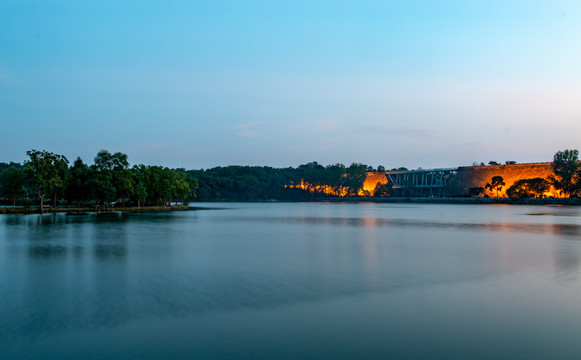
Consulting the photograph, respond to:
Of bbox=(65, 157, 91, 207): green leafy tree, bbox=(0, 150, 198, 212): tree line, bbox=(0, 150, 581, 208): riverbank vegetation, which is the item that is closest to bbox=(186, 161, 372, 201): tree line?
bbox=(0, 150, 581, 208): riverbank vegetation

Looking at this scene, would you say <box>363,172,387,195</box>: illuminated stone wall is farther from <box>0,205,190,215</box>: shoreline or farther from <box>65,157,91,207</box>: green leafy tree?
<box>65,157,91,207</box>: green leafy tree

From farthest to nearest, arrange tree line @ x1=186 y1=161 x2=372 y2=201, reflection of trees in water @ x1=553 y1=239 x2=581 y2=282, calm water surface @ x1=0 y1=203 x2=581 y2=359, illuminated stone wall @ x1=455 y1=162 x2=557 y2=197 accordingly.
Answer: tree line @ x1=186 y1=161 x2=372 y2=201 < illuminated stone wall @ x1=455 y1=162 x2=557 y2=197 < reflection of trees in water @ x1=553 y1=239 x2=581 y2=282 < calm water surface @ x1=0 y1=203 x2=581 y2=359

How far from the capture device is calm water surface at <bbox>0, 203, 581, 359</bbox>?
686 cm

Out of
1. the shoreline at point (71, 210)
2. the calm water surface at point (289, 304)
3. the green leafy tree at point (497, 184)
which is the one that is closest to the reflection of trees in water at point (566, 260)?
the calm water surface at point (289, 304)

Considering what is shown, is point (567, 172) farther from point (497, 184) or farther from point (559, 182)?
point (497, 184)

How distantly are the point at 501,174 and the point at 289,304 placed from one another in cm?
11671

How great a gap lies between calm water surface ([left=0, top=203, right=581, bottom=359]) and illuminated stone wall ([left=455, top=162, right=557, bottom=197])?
3855 inches

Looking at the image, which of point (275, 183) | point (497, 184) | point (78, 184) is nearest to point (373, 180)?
point (275, 183)

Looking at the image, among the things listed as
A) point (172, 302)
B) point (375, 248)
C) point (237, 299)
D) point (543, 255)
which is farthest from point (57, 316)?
point (543, 255)

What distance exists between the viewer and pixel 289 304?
9.45 meters

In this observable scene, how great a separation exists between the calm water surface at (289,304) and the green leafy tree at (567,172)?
277 feet

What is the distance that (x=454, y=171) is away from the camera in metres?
137

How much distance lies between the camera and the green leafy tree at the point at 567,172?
9031 centimetres

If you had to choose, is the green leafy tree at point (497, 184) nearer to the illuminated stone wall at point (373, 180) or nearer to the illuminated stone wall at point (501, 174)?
the illuminated stone wall at point (501, 174)
